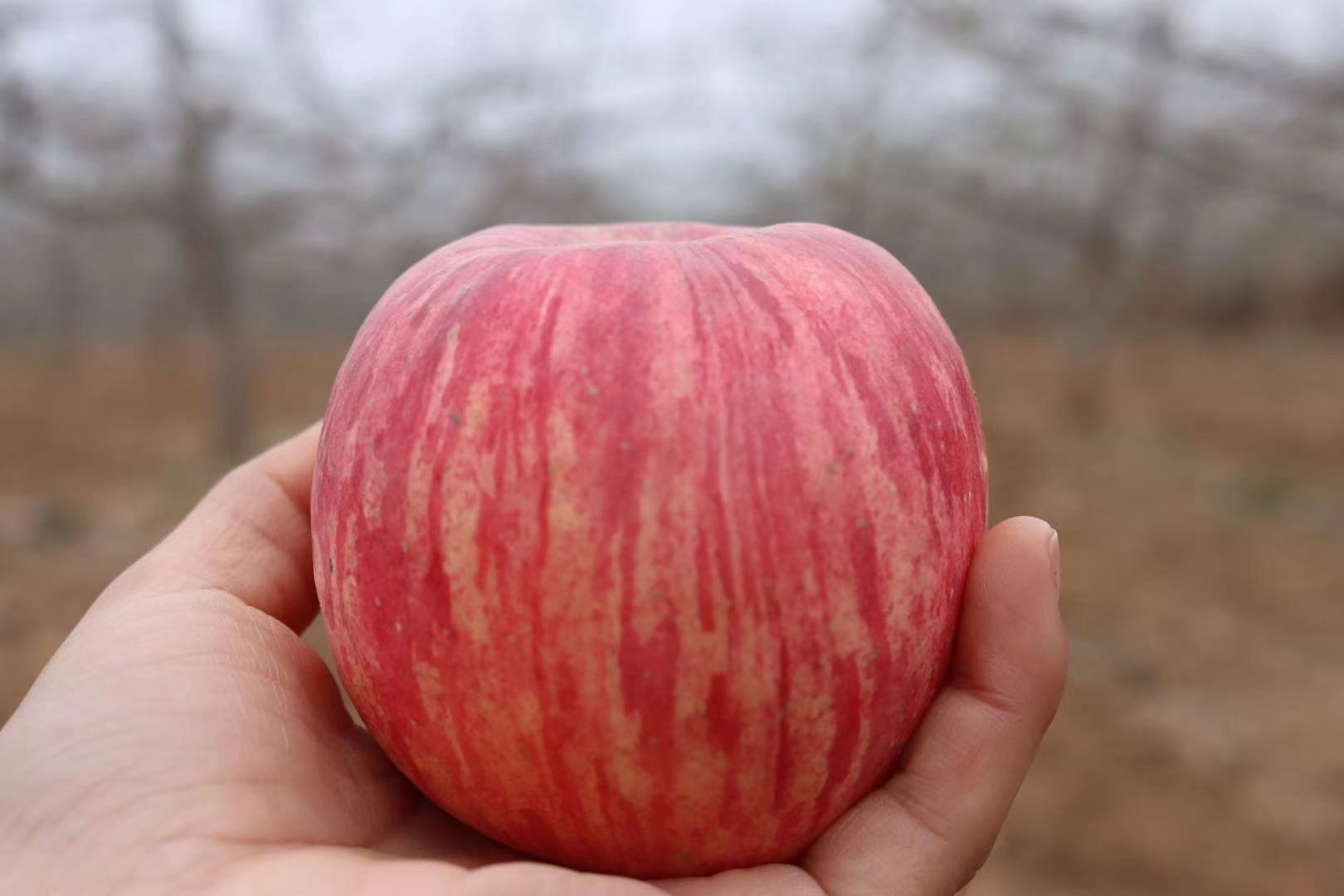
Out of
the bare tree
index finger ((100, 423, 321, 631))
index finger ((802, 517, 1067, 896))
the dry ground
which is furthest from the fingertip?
the bare tree

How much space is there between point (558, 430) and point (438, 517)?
14 centimetres

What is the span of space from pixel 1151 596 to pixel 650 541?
15.6 ft

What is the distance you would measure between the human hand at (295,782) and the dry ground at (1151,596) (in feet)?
7.14

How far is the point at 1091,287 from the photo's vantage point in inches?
355

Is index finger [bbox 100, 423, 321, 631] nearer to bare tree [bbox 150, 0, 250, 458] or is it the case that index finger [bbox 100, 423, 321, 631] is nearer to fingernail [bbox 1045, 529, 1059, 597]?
fingernail [bbox 1045, 529, 1059, 597]

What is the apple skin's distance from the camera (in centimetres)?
90

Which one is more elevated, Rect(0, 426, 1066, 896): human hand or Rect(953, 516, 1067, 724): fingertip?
Rect(953, 516, 1067, 724): fingertip

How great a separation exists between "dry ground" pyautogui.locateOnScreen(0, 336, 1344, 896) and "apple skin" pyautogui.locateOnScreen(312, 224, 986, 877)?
2.39 m

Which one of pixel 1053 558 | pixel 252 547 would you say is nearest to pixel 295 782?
pixel 252 547

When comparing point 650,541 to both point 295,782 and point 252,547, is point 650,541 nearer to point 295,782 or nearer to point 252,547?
point 295,782

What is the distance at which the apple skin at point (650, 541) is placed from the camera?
35.6 inches

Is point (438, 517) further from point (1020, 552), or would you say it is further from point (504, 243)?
point (1020, 552)

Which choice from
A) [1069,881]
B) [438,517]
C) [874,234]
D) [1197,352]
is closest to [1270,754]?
[1069,881]

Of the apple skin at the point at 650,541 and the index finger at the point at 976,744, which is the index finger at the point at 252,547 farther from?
the index finger at the point at 976,744
